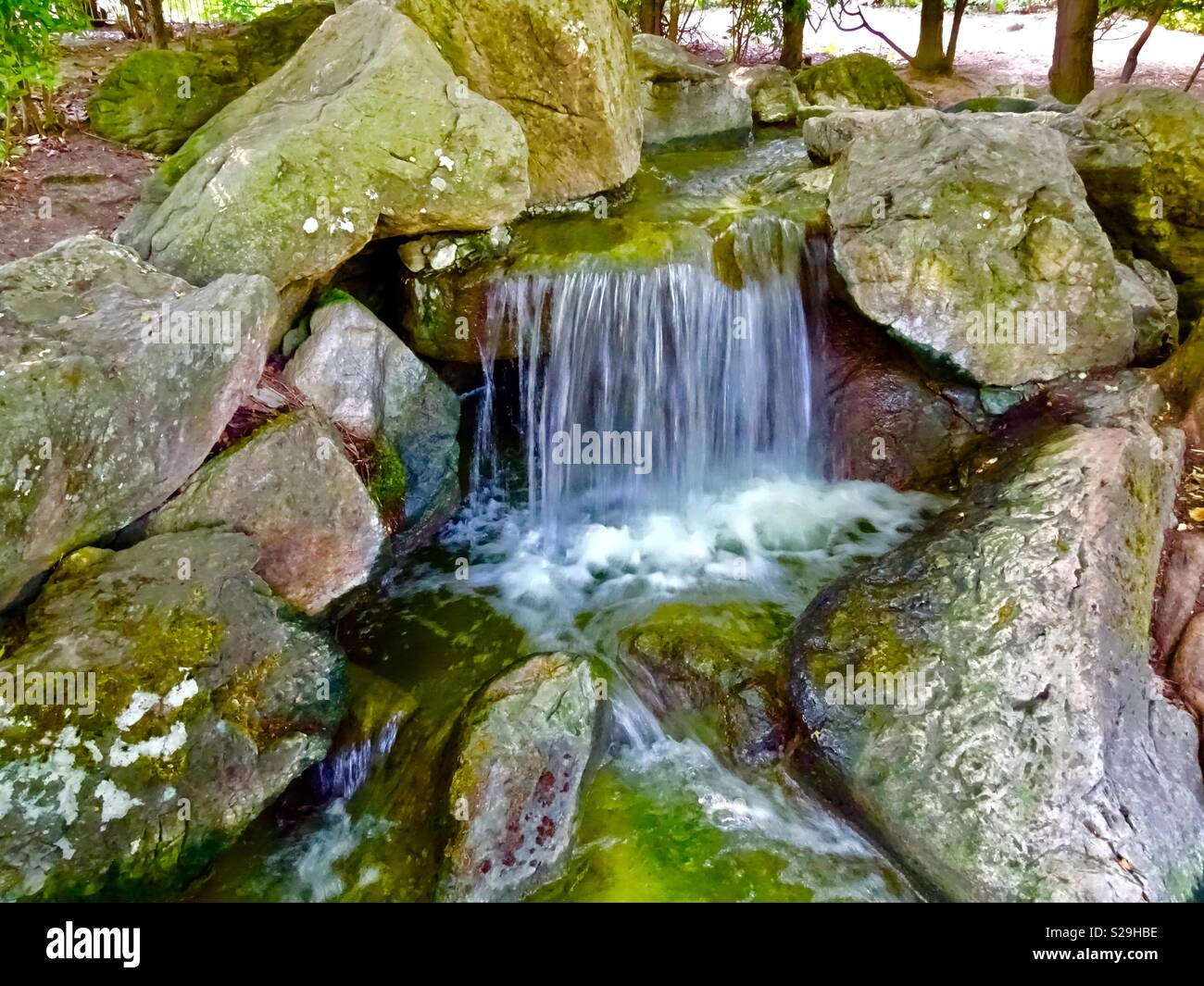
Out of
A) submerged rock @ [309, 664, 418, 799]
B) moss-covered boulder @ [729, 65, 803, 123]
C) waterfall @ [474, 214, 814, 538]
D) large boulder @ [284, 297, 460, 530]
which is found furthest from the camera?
moss-covered boulder @ [729, 65, 803, 123]

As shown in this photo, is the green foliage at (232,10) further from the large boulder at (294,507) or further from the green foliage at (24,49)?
the large boulder at (294,507)

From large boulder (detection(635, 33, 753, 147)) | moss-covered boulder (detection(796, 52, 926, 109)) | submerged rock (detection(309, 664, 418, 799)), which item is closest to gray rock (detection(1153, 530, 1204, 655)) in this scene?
submerged rock (detection(309, 664, 418, 799))

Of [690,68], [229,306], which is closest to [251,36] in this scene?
[690,68]

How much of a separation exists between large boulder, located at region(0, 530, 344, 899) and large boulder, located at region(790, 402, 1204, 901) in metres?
3.01

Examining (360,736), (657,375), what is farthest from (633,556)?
(360,736)

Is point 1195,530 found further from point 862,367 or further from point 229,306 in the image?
point 229,306

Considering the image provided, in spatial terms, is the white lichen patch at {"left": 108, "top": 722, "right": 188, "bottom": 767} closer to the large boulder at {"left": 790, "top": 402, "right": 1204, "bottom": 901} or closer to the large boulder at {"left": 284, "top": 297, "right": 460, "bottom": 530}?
the large boulder at {"left": 284, "top": 297, "right": 460, "bottom": 530}

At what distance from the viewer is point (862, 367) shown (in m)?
6.90

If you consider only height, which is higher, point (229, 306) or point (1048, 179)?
point (1048, 179)

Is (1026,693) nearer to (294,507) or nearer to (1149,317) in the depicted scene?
(1149,317)

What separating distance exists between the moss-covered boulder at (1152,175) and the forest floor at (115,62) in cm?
799

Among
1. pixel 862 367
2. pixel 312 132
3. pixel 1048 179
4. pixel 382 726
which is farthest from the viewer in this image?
pixel 862 367

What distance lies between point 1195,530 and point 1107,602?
3.98ft

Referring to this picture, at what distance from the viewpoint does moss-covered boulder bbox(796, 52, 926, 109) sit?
1194 centimetres
